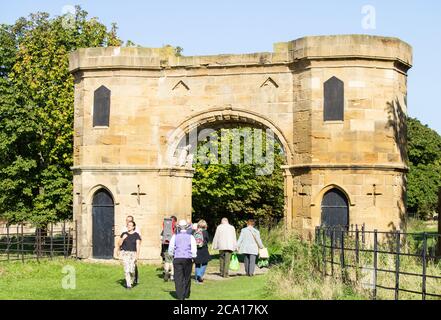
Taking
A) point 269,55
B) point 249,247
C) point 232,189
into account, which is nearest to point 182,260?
point 249,247

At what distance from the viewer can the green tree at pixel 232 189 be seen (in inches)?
1518

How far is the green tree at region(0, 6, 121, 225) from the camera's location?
101 ft

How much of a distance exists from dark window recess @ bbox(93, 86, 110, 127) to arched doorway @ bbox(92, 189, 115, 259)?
2132 mm

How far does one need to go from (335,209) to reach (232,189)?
1855 centimetres

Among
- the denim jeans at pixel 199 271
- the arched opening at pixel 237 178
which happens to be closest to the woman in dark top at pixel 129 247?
the denim jeans at pixel 199 271

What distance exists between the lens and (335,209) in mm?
20828

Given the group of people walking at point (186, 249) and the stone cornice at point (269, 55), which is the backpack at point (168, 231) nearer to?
the group of people walking at point (186, 249)

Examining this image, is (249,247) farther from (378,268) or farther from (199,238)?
(378,268)

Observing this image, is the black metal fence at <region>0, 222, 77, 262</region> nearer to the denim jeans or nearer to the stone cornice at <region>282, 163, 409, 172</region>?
the denim jeans

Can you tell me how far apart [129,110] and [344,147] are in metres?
6.69

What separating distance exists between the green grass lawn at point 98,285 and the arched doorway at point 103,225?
42.6 inches
